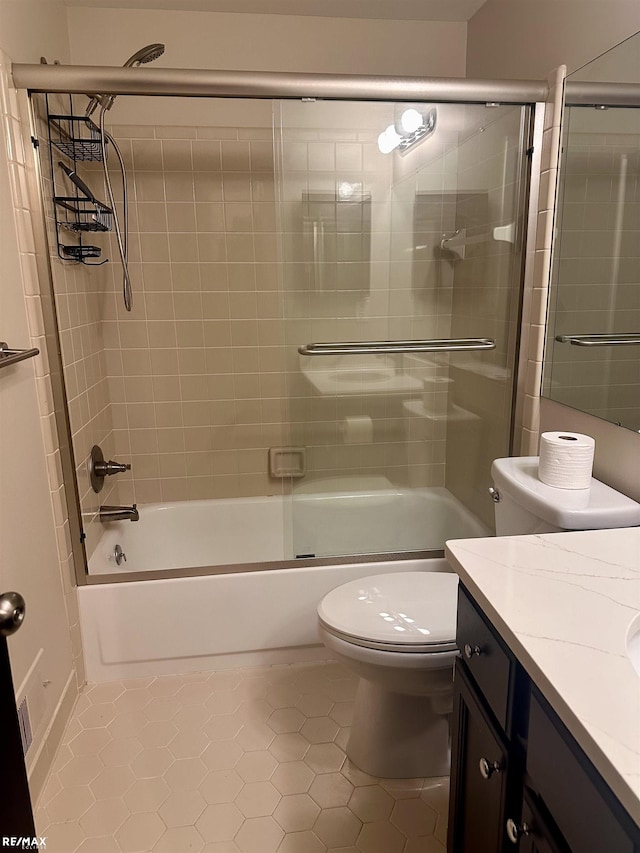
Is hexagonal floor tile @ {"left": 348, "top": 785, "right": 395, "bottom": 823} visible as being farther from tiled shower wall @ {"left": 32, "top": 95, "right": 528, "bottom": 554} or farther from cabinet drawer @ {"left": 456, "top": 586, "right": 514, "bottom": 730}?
tiled shower wall @ {"left": 32, "top": 95, "right": 528, "bottom": 554}

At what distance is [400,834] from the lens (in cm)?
148

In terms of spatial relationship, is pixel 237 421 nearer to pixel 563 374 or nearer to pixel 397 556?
pixel 397 556

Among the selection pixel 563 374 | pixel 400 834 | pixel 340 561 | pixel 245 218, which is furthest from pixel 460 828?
pixel 245 218

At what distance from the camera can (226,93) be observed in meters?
1.75

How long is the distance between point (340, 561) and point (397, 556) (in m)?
0.22

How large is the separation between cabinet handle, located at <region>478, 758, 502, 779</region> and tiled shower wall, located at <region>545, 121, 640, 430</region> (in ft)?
3.00

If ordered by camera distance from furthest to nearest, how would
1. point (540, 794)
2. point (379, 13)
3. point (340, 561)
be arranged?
point (379, 13)
point (340, 561)
point (540, 794)

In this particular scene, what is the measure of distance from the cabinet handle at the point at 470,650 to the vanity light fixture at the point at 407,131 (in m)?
1.67

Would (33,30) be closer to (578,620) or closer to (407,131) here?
(407,131)

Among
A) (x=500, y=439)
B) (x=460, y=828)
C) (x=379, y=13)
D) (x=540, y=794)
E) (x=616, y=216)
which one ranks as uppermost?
(x=379, y=13)

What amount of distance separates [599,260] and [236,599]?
156 centimetres

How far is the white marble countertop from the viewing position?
682mm

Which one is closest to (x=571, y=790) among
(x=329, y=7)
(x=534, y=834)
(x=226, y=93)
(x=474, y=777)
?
(x=534, y=834)

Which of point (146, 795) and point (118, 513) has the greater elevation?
point (118, 513)
